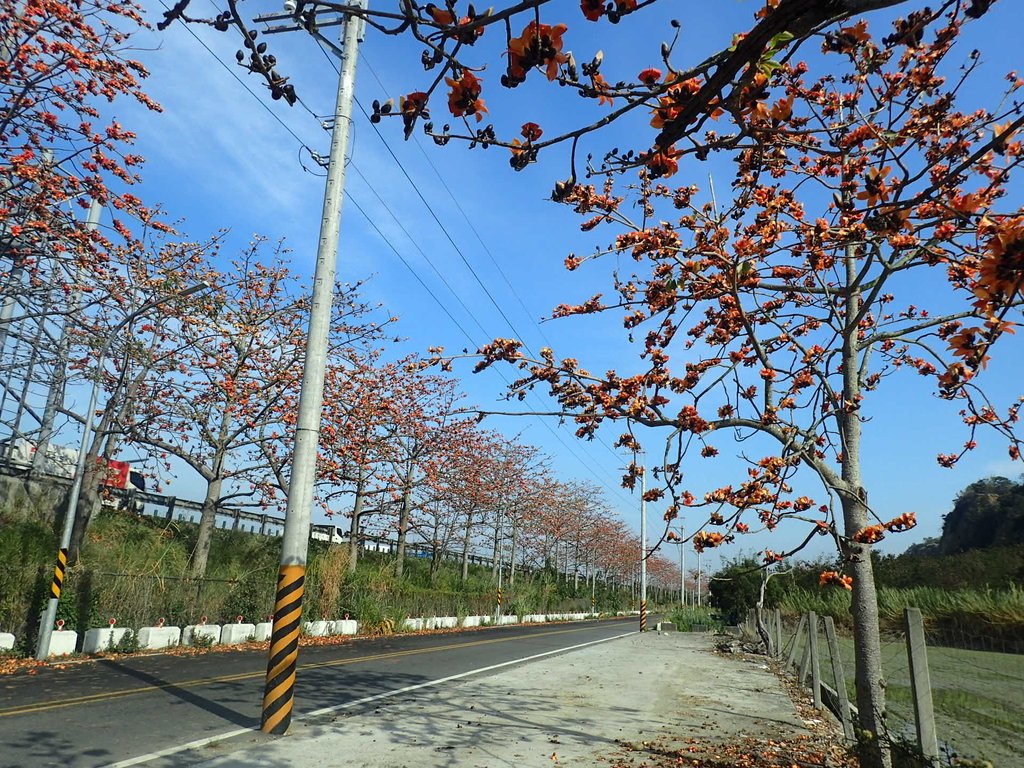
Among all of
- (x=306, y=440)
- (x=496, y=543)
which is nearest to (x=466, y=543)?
(x=496, y=543)

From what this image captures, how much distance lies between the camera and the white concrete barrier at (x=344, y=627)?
20547mm

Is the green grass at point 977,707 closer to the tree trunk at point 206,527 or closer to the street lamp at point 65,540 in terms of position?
the street lamp at point 65,540

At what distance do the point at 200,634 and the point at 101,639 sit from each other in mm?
2547

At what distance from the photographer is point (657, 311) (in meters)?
6.77

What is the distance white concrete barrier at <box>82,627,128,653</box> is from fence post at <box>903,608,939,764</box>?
14.6 m

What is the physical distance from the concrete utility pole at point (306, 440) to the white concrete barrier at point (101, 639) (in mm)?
7346

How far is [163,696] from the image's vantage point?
9.00 meters

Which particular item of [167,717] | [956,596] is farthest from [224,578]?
[956,596]

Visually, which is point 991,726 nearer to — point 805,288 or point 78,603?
point 805,288

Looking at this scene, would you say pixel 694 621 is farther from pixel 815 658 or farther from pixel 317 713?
pixel 317 713

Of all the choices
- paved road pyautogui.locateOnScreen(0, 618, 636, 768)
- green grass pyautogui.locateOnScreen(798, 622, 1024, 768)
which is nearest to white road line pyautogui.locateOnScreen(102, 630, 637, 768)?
paved road pyautogui.locateOnScreen(0, 618, 636, 768)

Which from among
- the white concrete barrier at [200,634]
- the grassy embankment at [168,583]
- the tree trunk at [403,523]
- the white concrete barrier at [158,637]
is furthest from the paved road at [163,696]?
the tree trunk at [403,523]

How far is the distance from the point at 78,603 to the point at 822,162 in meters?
15.7

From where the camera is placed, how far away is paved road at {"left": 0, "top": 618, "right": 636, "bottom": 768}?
250 inches
